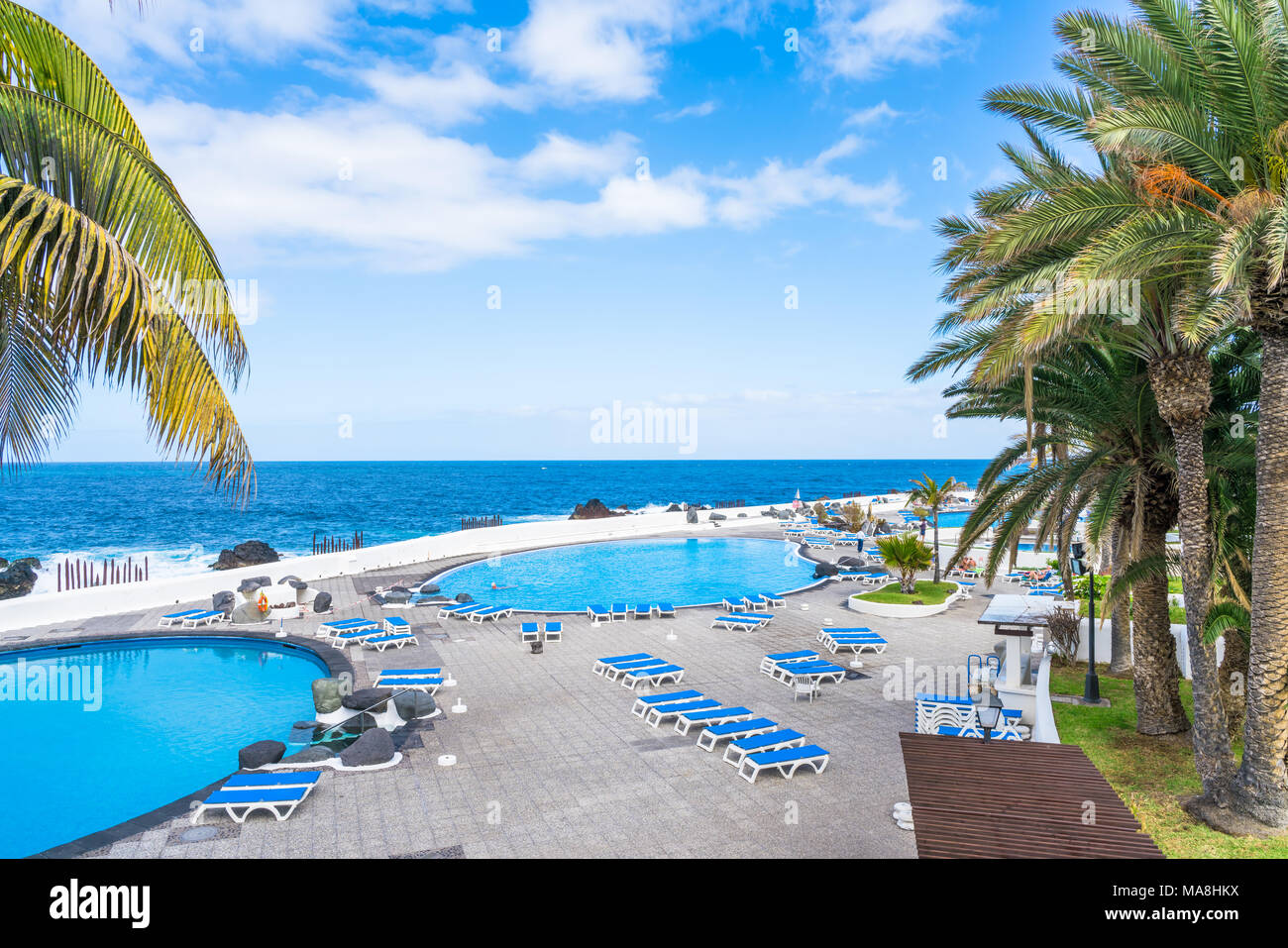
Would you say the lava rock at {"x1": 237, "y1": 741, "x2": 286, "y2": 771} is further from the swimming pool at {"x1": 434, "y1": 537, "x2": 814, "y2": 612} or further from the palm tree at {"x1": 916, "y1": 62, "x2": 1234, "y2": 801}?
the swimming pool at {"x1": 434, "y1": 537, "x2": 814, "y2": 612}

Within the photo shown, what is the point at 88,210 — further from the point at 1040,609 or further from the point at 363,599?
the point at 363,599

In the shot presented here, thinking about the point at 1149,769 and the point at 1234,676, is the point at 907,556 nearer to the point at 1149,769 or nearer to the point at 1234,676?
the point at 1234,676

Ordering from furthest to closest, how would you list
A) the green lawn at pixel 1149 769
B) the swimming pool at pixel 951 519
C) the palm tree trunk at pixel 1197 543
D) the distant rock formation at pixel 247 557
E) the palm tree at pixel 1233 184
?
1. the swimming pool at pixel 951 519
2. the distant rock formation at pixel 247 557
3. the palm tree trunk at pixel 1197 543
4. the green lawn at pixel 1149 769
5. the palm tree at pixel 1233 184

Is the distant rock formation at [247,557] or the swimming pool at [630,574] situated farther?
the distant rock formation at [247,557]

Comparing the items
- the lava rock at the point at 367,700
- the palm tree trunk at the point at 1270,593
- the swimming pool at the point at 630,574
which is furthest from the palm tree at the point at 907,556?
the lava rock at the point at 367,700

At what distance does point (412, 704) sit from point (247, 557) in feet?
96.6

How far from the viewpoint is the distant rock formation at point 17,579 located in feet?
80.9

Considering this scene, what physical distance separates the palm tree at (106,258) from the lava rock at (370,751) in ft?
19.7

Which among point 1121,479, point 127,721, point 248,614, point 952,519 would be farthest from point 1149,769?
point 952,519

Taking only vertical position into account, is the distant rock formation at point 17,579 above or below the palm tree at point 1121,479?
below

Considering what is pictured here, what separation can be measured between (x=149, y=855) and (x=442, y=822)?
2.77m

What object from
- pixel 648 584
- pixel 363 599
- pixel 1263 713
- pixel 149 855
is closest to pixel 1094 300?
pixel 1263 713

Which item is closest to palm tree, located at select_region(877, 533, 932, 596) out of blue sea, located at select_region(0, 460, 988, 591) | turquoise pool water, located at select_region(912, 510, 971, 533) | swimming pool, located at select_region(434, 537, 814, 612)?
swimming pool, located at select_region(434, 537, 814, 612)

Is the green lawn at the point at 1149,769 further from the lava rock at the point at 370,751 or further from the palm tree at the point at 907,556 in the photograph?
the lava rock at the point at 370,751
